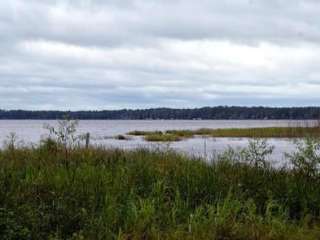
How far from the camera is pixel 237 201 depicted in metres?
9.66

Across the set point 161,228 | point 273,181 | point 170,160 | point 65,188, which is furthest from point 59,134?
point 161,228

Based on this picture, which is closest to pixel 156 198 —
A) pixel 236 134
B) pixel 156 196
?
pixel 156 196

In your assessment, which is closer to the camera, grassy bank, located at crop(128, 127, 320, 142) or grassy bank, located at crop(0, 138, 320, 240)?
grassy bank, located at crop(0, 138, 320, 240)

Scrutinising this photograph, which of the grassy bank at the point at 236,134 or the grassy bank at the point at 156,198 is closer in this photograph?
the grassy bank at the point at 156,198

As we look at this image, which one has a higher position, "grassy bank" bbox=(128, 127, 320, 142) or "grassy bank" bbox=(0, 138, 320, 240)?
"grassy bank" bbox=(0, 138, 320, 240)

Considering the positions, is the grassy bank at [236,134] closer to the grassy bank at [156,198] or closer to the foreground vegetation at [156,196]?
the foreground vegetation at [156,196]

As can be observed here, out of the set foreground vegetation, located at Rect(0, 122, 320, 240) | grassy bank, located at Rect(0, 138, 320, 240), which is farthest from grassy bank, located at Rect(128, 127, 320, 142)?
grassy bank, located at Rect(0, 138, 320, 240)

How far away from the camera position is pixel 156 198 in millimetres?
9883

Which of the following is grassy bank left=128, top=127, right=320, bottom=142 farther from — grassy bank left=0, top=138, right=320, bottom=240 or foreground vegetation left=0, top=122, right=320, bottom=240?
grassy bank left=0, top=138, right=320, bottom=240

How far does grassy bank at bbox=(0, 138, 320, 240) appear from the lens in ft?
27.3

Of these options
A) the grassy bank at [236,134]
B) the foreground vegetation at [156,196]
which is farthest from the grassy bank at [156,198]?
the grassy bank at [236,134]

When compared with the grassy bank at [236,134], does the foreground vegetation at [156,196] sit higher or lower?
higher

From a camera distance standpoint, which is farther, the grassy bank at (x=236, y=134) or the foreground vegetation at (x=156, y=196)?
the grassy bank at (x=236, y=134)

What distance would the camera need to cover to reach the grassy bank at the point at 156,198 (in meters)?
8.32
